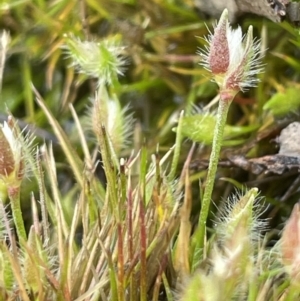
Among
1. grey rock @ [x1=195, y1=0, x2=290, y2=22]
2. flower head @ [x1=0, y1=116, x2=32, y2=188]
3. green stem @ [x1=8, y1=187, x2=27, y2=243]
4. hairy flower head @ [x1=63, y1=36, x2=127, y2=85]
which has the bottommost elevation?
green stem @ [x1=8, y1=187, x2=27, y2=243]

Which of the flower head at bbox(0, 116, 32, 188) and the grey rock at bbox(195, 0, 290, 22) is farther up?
the grey rock at bbox(195, 0, 290, 22)

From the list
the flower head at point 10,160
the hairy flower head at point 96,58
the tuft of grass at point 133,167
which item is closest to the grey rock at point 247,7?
the tuft of grass at point 133,167

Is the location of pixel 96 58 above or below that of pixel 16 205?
above

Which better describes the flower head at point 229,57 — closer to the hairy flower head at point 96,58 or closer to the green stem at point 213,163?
the green stem at point 213,163

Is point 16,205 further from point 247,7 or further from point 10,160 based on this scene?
point 247,7

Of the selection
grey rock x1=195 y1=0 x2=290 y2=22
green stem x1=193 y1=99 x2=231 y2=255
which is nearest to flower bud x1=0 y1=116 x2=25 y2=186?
green stem x1=193 y1=99 x2=231 y2=255

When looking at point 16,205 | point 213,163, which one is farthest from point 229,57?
point 16,205

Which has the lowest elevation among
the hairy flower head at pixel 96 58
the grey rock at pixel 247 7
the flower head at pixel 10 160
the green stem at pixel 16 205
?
the green stem at pixel 16 205

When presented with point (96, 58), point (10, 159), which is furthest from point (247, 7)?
point (10, 159)

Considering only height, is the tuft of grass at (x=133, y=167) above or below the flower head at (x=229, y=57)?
below

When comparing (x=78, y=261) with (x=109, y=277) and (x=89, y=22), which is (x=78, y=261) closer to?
(x=109, y=277)

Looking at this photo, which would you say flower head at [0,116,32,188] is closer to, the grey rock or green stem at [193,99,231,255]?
green stem at [193,99,231,255]

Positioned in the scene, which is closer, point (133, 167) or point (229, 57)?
point (229, 57)
